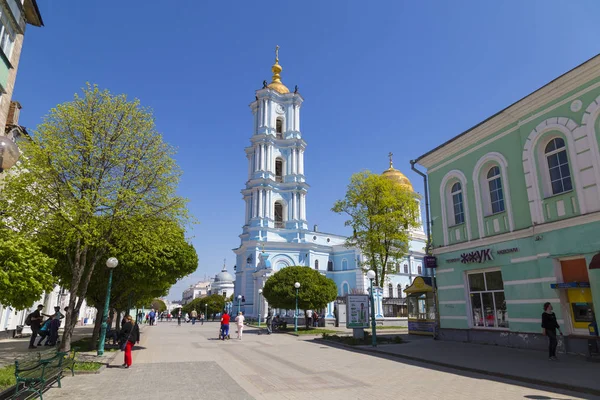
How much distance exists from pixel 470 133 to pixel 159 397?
15999mm

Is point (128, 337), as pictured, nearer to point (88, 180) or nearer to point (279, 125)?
point (88, 180)

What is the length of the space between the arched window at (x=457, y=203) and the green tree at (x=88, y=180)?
12362 mm

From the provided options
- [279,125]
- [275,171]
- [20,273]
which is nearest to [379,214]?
[20,273]

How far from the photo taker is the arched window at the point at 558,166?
1322 centimetres

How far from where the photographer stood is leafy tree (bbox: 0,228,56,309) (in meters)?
7.34

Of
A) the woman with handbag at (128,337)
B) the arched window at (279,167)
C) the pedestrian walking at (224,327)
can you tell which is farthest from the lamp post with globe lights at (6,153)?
the arched window at (279,167)

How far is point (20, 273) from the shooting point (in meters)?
7.37

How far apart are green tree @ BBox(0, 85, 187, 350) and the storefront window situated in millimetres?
12592

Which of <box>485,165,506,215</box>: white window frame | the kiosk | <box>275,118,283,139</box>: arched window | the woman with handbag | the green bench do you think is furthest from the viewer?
<box>275,118,283,139</box>: arched window

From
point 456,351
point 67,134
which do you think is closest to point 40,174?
point 67,134

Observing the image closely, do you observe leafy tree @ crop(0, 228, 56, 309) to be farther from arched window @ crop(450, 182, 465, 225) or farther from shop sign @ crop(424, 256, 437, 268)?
arched window @ crop(450, 182, 465, 225)

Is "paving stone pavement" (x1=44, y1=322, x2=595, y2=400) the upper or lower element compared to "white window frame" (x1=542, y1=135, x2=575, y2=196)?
lower

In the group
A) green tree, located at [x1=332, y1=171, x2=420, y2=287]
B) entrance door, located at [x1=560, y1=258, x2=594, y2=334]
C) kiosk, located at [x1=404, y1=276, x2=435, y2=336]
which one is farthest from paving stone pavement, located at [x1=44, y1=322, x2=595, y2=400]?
green tree, located at [x1=332, y1=171, x2=420, y2=287]

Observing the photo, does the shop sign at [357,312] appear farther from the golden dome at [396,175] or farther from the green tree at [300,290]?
the golden dome at [396,175]
